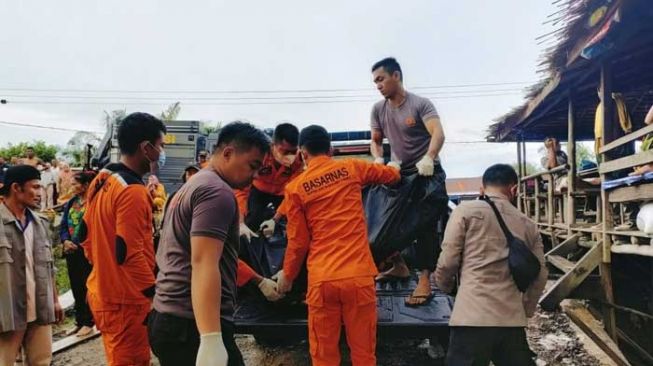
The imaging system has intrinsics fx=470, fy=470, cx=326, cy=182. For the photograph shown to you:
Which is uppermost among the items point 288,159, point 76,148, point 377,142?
point 76,148

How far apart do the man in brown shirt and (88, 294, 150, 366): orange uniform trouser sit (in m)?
1.77

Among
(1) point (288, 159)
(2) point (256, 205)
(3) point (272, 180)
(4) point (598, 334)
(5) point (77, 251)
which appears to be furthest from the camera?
(5) point (77, 251)

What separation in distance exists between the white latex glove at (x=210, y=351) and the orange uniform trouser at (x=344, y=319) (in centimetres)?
119

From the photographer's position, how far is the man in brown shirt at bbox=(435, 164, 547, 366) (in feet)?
9.03

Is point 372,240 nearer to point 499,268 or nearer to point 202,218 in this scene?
point 499,268

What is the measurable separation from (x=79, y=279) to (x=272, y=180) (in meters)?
2.96

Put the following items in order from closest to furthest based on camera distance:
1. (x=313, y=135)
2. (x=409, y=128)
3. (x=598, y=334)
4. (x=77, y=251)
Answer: (x=313, y=135) < (x=409, y=128) < (x=598, y=334) < (x=77, y=251)

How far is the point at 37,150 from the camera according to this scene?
20750mm

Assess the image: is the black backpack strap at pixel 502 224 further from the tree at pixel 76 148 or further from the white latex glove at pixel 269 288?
the tree at pixel 76 148

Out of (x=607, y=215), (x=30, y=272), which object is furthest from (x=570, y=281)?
(x=30, y=272)

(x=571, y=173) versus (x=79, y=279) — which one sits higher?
(x=571, y=173)

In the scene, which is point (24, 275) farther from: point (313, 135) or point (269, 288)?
point (313, 135)

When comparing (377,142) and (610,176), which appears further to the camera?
(610,176)

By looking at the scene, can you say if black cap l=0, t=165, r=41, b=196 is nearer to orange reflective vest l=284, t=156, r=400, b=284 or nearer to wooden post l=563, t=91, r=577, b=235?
orange reflective vest l=284, t=156, r=400, b=284
